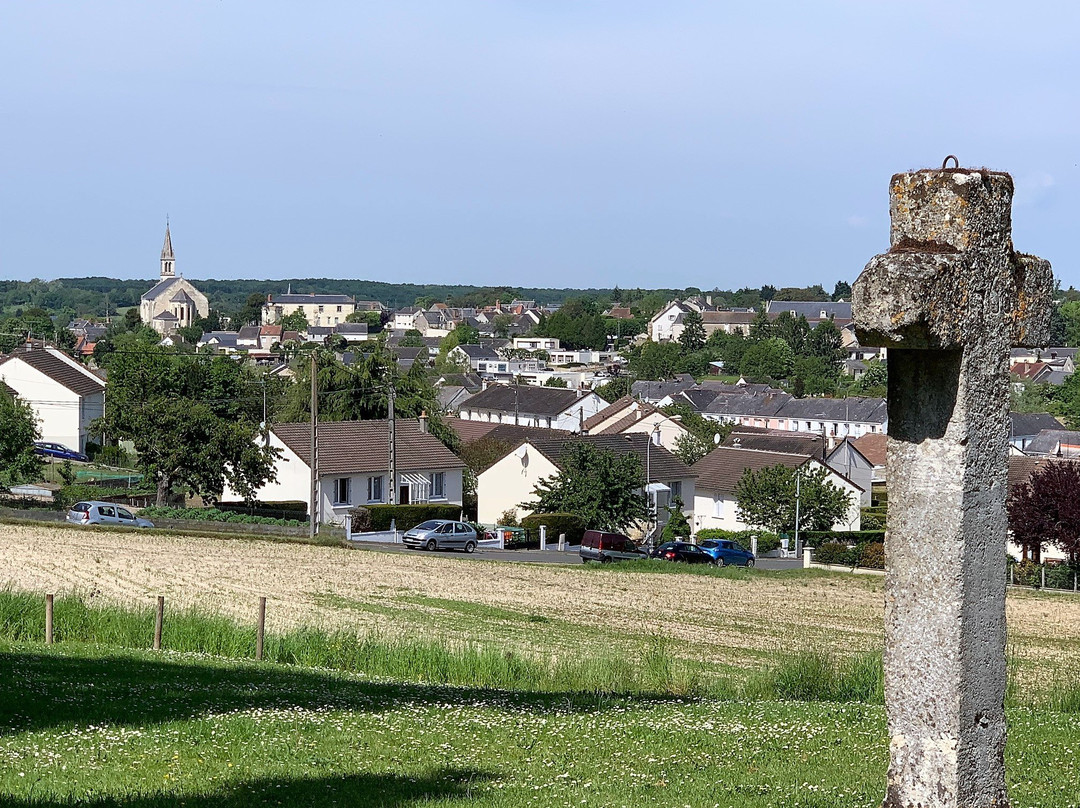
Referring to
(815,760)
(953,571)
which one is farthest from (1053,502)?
(953,571)

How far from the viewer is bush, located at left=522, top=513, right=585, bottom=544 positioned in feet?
187

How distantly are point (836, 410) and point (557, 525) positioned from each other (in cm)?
6838

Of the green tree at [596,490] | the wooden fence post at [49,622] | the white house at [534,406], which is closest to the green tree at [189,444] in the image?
the green tree at [596,490]

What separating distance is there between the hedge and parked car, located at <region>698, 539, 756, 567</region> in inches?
233

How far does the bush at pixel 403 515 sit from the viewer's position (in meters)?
55.8

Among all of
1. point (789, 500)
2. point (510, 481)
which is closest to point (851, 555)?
point (789, 500)

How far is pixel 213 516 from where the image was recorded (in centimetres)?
5481

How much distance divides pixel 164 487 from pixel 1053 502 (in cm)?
4014

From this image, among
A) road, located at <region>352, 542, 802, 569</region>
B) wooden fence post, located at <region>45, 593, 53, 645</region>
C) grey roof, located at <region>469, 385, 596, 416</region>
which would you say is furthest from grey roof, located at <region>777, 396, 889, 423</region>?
wooden fence post, located at <region>45, 593, 53, 645</region>

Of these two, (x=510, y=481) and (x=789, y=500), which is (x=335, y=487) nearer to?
(x=510, y=481)

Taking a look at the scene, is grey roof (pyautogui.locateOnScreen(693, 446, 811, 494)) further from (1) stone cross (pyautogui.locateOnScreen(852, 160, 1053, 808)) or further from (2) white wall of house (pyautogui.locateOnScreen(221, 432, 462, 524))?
(1) stone cross (pyautogui.locateOnScreen(852, 160, 1053, 808))

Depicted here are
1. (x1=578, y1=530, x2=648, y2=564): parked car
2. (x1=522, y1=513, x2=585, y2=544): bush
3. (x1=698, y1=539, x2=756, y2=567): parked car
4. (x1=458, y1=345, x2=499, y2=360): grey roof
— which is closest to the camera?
(x1=578, y1=530, x2=648, y2=564): parked car

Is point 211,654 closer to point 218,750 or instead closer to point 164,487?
point 218,750

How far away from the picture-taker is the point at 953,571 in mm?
6512
